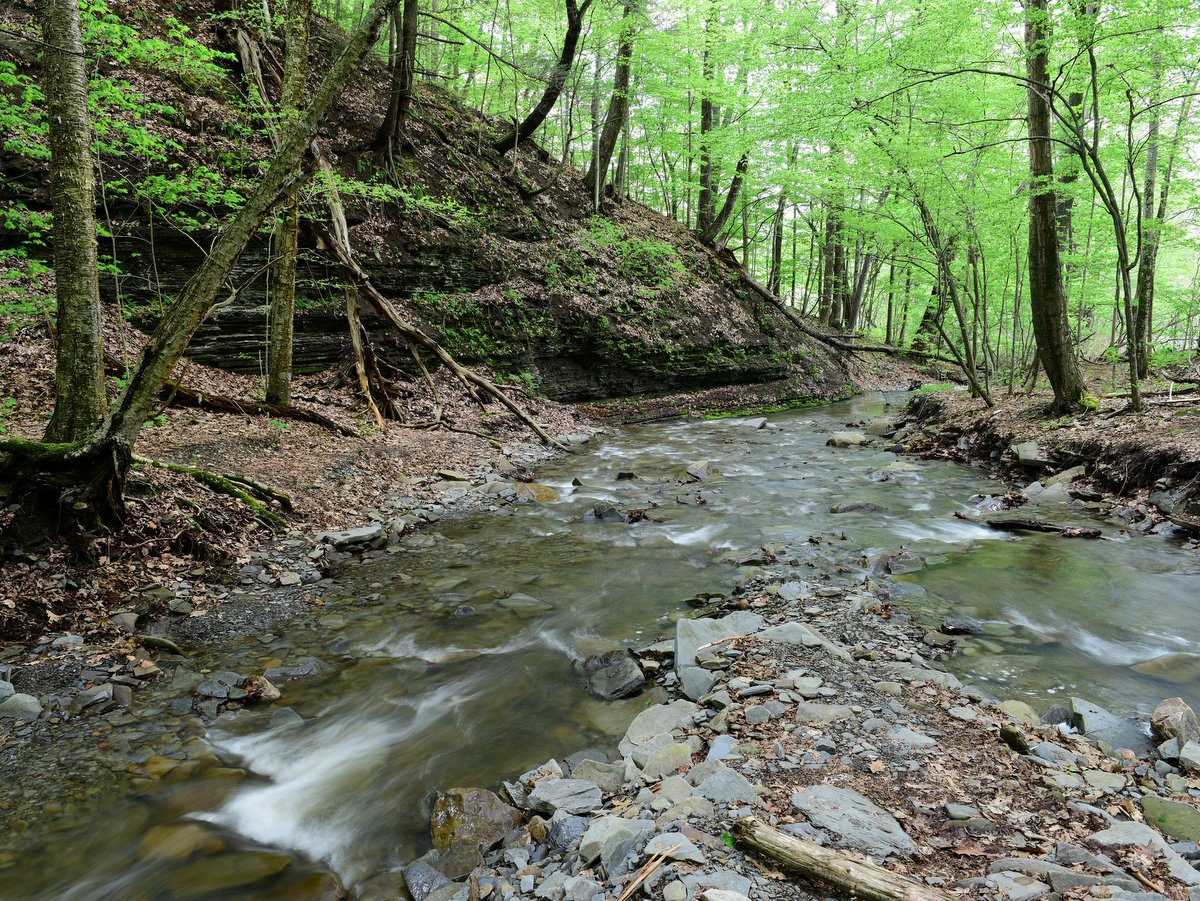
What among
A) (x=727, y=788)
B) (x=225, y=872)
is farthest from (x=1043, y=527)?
(x=225, y=872)

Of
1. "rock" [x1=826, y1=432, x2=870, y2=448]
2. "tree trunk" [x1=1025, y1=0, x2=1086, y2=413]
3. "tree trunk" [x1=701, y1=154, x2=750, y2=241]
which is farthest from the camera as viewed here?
"tree trunk" [x1=701, y1=154, x2=750, y2=241]

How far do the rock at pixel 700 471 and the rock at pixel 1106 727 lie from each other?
7503 mm

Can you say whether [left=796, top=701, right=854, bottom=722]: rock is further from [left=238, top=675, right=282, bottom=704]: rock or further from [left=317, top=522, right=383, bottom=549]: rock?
[left=317, top=522, right=383, bottom=549]: rock

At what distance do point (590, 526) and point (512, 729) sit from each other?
175 inches

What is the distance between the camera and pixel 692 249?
2291 centimetres

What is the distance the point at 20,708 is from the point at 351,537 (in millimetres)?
3371

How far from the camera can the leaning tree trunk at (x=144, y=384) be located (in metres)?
4.98

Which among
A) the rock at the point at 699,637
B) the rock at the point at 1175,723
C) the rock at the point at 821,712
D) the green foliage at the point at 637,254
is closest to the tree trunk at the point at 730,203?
the green foliage at the point at 637,254

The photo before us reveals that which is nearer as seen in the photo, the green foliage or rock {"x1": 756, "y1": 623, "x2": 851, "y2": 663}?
rock {"x1": 756, "y1": 623, "x2": 851, "y2": 663}

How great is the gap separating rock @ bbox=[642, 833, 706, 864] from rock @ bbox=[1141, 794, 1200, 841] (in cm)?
207

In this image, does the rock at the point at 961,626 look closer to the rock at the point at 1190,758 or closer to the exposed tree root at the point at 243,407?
the rock at the point at 1190,758

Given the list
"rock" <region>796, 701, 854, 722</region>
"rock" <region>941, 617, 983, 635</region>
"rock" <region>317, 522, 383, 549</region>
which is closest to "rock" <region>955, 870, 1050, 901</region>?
"rock" <region>796, 701, 854, 722</region>

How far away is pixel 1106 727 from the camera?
11.8 ft

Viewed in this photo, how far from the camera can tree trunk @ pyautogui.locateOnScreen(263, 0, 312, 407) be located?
8.25m
